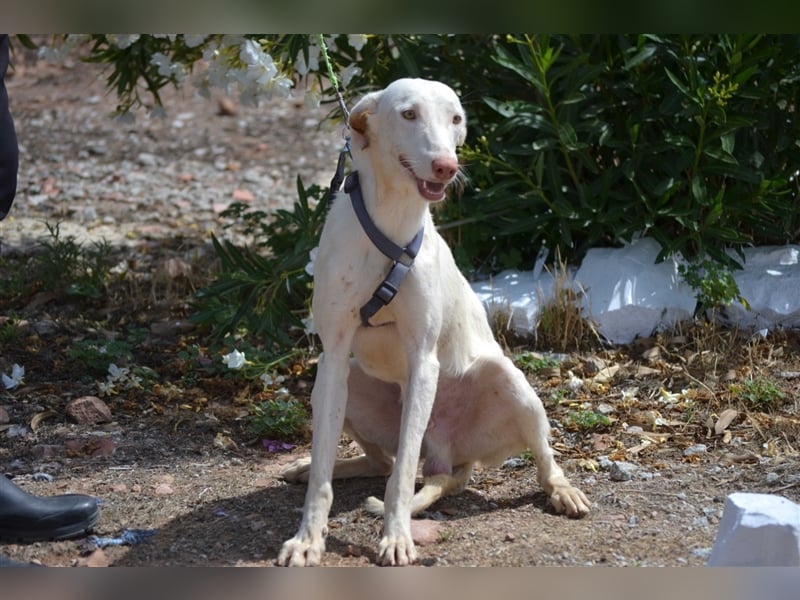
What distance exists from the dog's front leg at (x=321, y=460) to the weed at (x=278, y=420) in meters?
1.07

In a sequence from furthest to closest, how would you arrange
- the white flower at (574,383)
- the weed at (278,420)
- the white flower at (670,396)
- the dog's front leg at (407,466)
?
the white flower at (574,383) < the white flower at (670,396) < the weed at (278,420) < the dog's front leg at (407,466)

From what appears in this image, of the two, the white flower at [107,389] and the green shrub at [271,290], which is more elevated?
the green shrub at [271,290]

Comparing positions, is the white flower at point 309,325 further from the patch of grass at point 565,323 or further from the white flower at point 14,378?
the white flower at point 14,378

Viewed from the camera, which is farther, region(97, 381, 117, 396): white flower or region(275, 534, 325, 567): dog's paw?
region(97, 381, 117, 396): white flower

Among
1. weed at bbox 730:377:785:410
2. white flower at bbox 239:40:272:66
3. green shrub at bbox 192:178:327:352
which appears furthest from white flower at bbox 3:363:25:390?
weed at bbox 730:377:785:410

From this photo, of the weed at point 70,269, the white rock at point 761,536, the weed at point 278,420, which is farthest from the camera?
the weed at point 70,269

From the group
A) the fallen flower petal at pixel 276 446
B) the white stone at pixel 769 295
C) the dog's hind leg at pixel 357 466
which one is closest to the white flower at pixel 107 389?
the fallen flower petal at pixel 276 446

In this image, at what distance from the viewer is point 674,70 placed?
5645 millimetres

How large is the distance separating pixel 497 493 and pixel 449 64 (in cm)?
254

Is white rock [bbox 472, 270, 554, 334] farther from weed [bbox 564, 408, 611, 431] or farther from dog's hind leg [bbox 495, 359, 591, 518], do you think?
dog's hind leg [bbox 495, 359, 591, 518]

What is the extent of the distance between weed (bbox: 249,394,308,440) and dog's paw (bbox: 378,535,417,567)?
137cm

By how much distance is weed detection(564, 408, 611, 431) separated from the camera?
480 centimetres

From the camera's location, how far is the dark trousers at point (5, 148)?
12.1 feet

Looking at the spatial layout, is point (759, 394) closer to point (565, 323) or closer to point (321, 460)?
point (565, 323)
